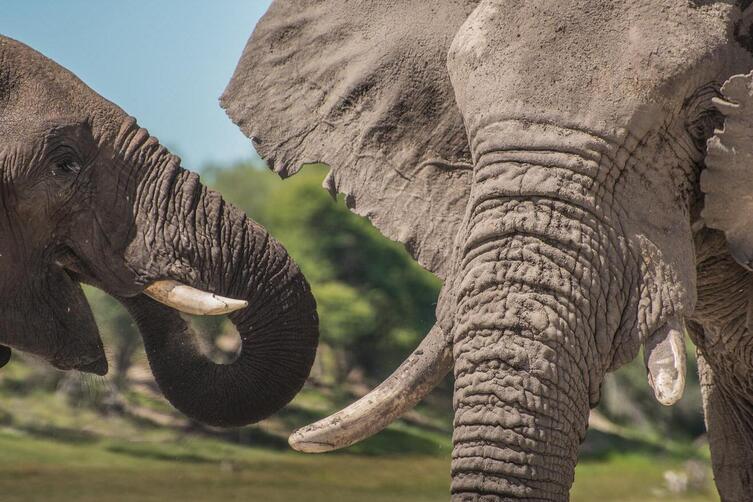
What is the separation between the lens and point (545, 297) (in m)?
3.07

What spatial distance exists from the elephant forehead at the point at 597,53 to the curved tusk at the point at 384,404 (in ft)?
1.97

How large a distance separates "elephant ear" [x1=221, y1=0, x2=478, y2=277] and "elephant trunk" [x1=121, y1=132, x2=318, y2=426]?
303mm

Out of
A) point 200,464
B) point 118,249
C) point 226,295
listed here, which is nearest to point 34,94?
point 118,249

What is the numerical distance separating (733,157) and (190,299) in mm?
1774

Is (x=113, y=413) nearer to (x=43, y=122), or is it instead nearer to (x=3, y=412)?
(x=3, y=412)

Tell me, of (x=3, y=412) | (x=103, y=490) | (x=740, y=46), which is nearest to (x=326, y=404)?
(x=3, y=412)

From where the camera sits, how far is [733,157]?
321 cm

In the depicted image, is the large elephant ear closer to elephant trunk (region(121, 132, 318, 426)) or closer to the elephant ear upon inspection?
the elephant ear

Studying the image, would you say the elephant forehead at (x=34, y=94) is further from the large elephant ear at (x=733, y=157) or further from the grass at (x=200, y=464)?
the grass at (x=200, y=464)

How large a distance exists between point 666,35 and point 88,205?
76.9 inches

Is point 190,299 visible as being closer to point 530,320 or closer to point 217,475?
point 530,320

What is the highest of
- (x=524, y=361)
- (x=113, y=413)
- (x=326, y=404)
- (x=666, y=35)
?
(x=326, y=404)

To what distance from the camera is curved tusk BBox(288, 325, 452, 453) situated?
3.24 metres

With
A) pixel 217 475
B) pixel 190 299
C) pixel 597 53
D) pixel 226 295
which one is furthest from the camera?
pixel 217 475
